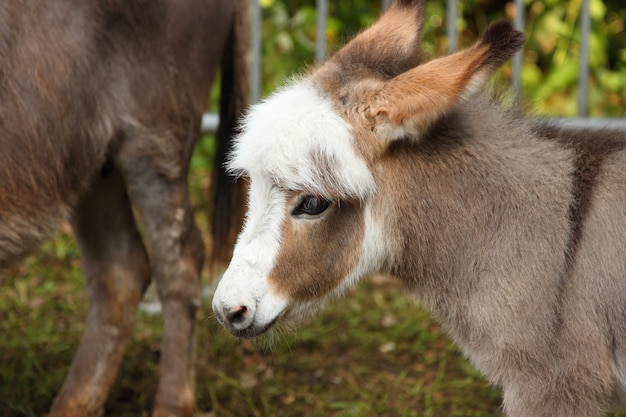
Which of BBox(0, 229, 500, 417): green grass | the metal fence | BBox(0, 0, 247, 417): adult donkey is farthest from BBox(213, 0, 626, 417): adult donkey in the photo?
the metal fence

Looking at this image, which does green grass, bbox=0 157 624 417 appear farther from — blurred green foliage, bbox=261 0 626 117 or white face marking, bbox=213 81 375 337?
blurred green foliage, bbox=261 0 626 117

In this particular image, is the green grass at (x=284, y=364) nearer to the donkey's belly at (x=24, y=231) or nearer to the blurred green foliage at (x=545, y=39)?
the donkey's belly at (x=24, y=231)

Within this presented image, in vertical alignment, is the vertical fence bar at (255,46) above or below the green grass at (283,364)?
above

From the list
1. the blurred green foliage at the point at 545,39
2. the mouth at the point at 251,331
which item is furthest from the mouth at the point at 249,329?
the blurred green foliage at the point at 545,39

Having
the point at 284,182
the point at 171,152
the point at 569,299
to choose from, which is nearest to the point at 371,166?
the point at 284,182

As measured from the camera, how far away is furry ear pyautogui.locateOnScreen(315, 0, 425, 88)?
245 cm

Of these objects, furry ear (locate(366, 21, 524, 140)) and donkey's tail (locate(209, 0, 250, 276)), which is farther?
Result: donkey's tail (locate(209, 0, 250, 276))

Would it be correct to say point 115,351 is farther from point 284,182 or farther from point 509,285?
point 509,285

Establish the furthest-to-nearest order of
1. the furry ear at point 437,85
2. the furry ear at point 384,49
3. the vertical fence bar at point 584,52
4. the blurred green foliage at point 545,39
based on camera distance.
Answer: the blurred green foliage at point 545,39, the vertical fence bar at point 584,52, the furry ear at point 384,49, the furry ear at point 437,85

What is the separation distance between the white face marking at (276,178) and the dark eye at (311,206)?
3 cm

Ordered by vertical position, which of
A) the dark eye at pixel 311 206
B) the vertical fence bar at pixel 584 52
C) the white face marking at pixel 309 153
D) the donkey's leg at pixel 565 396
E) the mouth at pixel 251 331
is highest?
the white face marking at pixel 309 153

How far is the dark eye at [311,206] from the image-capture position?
2.34 meters

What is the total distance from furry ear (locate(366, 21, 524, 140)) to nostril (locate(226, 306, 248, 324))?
58cm

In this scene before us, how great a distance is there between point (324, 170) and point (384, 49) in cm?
46
